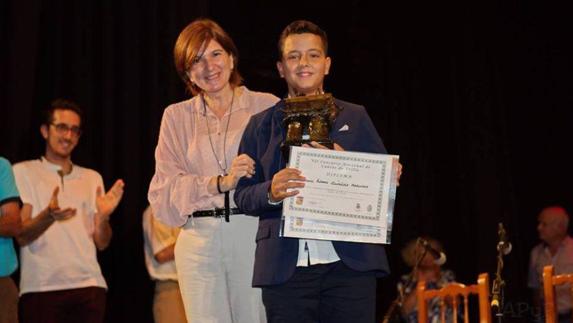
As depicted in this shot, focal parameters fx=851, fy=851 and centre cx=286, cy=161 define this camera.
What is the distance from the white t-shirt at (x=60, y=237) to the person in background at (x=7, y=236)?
534 millimetres

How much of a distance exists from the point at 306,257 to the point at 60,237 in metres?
2.53

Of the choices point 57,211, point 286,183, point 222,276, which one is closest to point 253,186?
point 286,183

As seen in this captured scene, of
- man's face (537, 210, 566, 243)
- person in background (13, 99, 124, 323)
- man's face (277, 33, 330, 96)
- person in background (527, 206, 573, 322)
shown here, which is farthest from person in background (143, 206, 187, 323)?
man's face (537, 210, 566, 243)

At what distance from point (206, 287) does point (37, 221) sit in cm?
186

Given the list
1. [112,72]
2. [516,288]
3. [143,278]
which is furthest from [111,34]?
[516,288]

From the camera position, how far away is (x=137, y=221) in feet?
18.8

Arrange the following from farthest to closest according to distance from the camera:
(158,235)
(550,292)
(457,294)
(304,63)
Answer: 1. (158,235)
2. (457,294)
3. (550,292)
4. (304,63)

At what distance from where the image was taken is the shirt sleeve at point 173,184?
3150 millimetres

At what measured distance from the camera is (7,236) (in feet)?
14.0

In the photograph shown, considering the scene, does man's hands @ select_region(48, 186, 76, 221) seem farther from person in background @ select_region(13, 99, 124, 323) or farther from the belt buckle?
the belt buckle

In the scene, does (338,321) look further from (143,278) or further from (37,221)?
(143,278)

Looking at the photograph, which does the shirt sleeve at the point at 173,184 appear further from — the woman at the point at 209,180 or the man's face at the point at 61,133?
the man's face at the point at 61,133

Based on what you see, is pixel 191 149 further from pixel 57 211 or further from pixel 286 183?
pixel 57 211

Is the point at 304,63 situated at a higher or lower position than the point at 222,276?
higher
